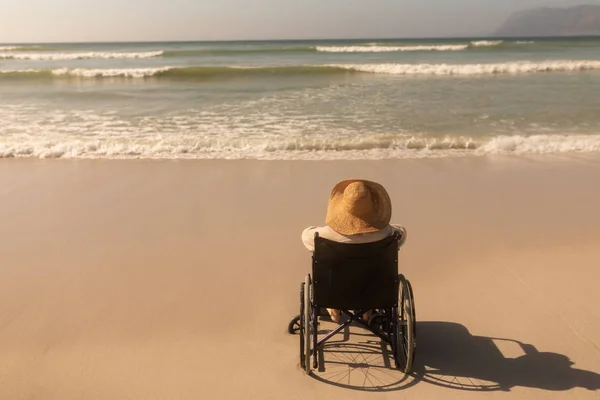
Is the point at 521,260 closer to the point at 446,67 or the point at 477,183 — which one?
the point at 477,183

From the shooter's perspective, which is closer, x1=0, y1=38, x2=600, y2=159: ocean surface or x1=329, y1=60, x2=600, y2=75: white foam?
x1=0, y1=38, x2=600, y2=159: ocean surface

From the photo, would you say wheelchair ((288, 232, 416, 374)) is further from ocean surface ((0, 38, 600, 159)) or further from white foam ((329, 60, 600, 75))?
white foam ((329, 60, 600, 75))

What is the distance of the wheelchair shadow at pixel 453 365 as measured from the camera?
2.89 meters

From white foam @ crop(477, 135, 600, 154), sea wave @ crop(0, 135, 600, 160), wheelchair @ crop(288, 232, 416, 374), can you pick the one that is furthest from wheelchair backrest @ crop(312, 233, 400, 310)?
white foam @ crop(477, 135, 600, 154)

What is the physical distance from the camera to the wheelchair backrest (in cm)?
270

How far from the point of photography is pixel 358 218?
2.78 metres

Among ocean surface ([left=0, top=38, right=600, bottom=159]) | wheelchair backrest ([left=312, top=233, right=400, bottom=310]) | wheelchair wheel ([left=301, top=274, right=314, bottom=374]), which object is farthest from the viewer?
ocean surface ([left=0, top=38, right=600, bottom=159])

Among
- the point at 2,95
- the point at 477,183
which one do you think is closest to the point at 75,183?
the point at 477,183

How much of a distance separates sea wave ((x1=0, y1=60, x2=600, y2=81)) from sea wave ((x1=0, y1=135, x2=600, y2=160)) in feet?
44.7

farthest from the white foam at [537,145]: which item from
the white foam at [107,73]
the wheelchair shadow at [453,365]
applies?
the white foam at [107,73]

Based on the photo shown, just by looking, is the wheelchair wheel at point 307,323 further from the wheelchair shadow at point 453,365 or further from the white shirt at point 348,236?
→ the white shirt at point 348,236

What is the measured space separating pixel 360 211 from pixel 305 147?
5660mm

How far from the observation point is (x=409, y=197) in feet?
19.3

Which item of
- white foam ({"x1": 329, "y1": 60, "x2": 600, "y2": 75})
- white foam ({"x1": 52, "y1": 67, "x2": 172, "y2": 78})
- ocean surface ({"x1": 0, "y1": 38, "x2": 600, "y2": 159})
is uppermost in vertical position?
white foam ({"x1": 329, "y1": 60, "x2": 600, "y2": 75})
